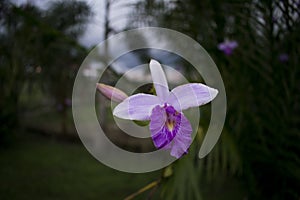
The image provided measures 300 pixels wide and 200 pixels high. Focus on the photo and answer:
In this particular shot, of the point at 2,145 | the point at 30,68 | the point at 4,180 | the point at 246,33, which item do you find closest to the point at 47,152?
the point at 2,145

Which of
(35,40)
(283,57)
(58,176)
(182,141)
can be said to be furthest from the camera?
(58,176)

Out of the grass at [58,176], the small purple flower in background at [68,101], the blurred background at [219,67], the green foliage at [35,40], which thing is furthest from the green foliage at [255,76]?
the small purple flower in background at [68,101]

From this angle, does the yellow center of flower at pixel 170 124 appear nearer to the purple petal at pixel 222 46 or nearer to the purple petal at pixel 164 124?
the purple petal at pixel 164 124

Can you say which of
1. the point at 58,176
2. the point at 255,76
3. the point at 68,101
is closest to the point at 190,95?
the point at 255,76

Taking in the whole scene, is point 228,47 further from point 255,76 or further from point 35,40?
point 35,40

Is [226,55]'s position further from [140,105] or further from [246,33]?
[140,105]

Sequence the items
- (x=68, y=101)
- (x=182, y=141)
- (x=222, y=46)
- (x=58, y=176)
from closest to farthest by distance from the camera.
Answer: (x=182, y=141), (x=222, y=46), (x=58, y=176), (x=68, y=101)
